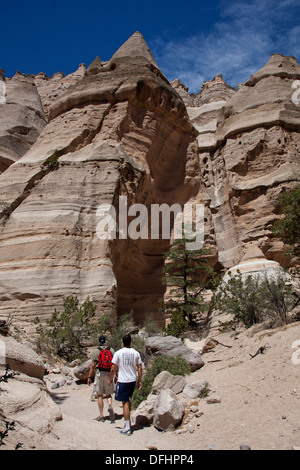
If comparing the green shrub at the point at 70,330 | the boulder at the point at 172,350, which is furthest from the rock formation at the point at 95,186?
the boulder at the point at 172,350

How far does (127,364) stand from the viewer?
4875 mm

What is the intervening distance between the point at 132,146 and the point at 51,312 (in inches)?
369

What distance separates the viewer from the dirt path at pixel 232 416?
3654mm

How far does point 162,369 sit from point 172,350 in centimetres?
98

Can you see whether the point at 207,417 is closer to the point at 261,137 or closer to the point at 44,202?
the point at 44,202

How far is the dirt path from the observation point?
3.65 metres

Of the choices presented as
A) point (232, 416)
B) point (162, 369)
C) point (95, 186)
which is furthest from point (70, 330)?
point (232, 416)

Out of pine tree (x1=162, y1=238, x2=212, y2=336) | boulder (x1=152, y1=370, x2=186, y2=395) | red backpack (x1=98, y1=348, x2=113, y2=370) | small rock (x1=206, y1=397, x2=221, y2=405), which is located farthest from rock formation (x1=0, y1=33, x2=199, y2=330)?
small rock (x1=206, y1=397, x2=221, y2=405)

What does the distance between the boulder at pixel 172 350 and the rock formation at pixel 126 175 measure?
4144mm

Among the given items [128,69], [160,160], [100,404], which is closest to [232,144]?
[160,160]

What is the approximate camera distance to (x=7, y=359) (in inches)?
193

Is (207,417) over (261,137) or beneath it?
beneath

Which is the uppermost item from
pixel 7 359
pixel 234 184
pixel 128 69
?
pixel 128 69

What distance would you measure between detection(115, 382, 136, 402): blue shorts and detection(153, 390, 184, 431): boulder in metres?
0.42
